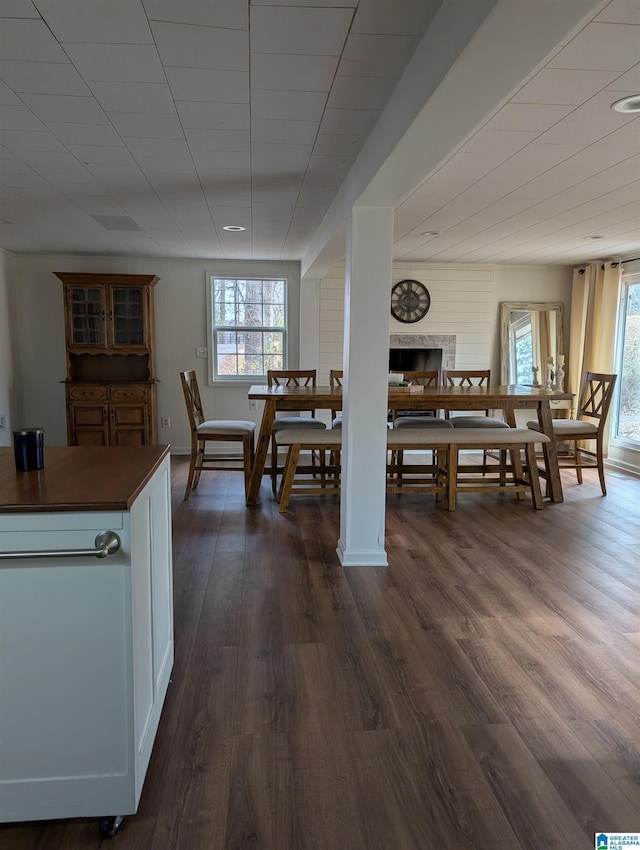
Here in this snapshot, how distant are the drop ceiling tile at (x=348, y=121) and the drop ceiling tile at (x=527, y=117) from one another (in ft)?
1.65

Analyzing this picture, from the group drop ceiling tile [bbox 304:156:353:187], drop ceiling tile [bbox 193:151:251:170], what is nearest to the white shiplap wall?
drop ceiling tile [bbox 304:156:353:187]

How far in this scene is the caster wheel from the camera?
4.65ft

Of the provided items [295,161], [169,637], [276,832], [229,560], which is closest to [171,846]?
[276,832]

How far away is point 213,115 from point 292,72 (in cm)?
51

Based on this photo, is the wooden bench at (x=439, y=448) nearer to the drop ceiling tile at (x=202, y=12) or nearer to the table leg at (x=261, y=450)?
the table leg at (x=261, y=450)

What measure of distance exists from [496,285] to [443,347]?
944mm

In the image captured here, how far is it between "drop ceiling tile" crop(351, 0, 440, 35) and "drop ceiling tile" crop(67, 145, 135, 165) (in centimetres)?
153

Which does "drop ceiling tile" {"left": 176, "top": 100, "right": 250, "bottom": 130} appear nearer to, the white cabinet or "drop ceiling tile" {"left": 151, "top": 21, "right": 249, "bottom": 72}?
"drop ceiling tile" {"left": 151, "top": 21, "right": 249, "bottom": 72}

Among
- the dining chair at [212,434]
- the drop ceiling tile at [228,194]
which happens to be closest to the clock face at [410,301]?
the dining chair at [212,434]

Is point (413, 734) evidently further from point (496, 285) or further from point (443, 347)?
point (496, 285)

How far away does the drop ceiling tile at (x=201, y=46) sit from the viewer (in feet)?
5.61

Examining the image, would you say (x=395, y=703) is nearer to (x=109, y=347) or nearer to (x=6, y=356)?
(x=109, y=347)

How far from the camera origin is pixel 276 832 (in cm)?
143

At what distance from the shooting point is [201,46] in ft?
5.90
